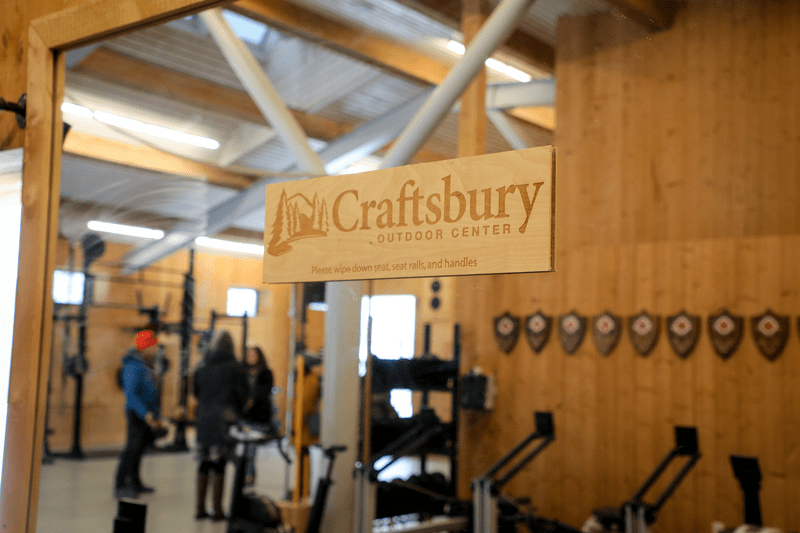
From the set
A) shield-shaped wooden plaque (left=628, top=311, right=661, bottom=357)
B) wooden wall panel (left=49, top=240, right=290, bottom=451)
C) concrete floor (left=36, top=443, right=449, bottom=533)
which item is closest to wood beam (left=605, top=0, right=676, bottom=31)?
wooden wall panel (left=49, top=240, right=290, bottom=451)

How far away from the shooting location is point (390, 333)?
5.44 feet

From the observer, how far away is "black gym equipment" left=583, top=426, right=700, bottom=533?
11.4 ft

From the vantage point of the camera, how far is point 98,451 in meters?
2.29

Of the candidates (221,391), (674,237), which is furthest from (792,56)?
(221,391)

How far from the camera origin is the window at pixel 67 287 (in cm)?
212

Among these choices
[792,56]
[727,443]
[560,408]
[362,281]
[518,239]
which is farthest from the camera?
[727,443]

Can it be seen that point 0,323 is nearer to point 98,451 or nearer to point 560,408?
point 98,451

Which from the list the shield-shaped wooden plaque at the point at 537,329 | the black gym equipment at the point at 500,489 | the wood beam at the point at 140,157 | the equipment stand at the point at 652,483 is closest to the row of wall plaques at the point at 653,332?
the shield-shaped wooden plaque at the point at 537,329

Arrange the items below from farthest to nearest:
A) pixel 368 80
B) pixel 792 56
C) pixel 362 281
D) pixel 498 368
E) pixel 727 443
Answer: pixel 727 443 → pixel 498 368 → pixel 792 56 → pixel 368 80 → pixel 362 281

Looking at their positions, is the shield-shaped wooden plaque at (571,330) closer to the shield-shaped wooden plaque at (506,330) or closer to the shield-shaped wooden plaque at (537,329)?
the shield-shaped wooden plaque at (537,329)

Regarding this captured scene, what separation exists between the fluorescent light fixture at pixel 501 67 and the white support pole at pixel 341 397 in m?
0.73

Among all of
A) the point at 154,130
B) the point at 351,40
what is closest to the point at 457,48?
the point at 351,40

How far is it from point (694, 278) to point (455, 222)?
2.49 metres

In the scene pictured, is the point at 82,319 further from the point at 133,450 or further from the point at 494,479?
the point at 494,479
